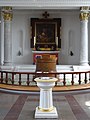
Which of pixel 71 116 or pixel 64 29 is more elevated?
pixel 64 29

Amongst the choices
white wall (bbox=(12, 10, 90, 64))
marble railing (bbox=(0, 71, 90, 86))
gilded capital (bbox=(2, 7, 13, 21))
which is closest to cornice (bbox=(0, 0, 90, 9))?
gilded capital (bbox=(2, 7, 13, 21))

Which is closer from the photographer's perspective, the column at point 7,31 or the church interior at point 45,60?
the church interior at point 45,60

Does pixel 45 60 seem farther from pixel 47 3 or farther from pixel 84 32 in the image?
pixel 84 32

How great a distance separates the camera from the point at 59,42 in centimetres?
1978

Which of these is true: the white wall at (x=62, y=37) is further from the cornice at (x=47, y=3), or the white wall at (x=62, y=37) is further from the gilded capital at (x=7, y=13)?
the cornice at (x=47, y=3)

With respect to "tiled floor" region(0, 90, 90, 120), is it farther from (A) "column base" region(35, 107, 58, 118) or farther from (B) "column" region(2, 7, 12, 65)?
(B) "column" region(2, 7, 12, 65)

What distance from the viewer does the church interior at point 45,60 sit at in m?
6.79

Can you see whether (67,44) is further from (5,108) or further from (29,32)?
(5,108)

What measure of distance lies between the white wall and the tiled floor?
34.2ft

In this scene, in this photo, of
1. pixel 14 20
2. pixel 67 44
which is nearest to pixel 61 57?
pixel 67 44

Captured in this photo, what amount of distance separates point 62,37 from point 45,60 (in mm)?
8002

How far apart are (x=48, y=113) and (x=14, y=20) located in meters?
14.7

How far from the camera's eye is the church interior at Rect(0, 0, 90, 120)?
6.79 meters

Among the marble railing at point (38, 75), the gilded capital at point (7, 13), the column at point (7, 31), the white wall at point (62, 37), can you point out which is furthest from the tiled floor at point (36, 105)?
the white wall at point (62, 37)
